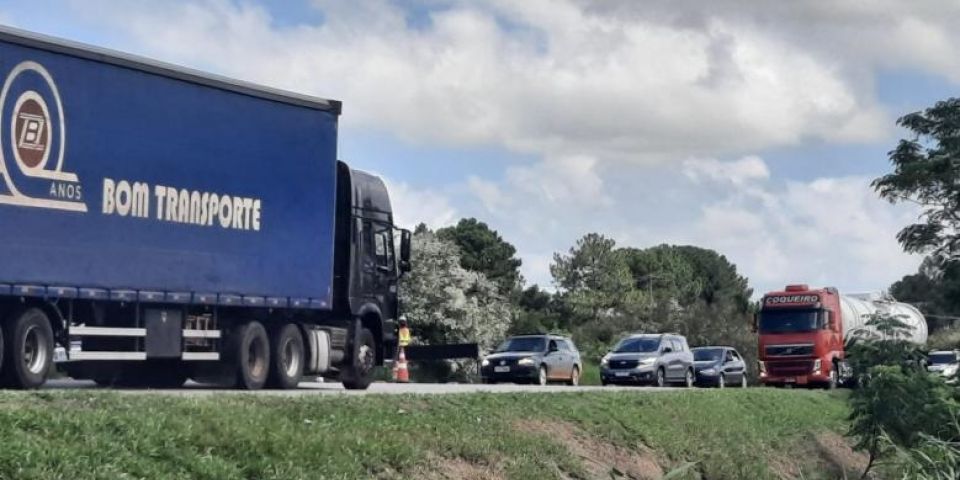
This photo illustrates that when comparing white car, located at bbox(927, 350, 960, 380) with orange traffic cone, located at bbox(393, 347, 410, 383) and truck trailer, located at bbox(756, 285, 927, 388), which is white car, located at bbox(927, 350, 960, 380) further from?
orange traffic cone, located at bbox(393, 347, 410, 383)

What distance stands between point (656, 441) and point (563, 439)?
2.98 m

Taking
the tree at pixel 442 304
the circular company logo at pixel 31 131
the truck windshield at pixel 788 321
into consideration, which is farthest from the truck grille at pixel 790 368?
the circular company logo at pixel 31 131

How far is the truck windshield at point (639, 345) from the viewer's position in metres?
42.2

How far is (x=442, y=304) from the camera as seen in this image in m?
62.7

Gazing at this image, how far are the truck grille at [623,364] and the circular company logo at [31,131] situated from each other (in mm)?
25647

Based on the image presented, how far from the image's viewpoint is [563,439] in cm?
1942

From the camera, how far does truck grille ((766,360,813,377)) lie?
4416 cm

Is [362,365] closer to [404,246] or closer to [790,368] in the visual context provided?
[404,246]

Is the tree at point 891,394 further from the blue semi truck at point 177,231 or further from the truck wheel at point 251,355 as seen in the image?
the truck wheel at point 251,355

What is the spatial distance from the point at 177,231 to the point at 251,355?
2694 mm

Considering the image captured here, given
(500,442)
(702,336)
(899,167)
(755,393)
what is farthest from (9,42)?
(702,336)

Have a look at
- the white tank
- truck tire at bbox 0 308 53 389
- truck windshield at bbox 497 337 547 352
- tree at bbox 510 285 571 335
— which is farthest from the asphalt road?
tree at bbox 510 285 571 335

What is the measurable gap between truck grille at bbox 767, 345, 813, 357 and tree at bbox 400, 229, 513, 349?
63.9 feet

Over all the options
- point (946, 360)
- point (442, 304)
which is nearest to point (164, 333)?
point (946, 360)
